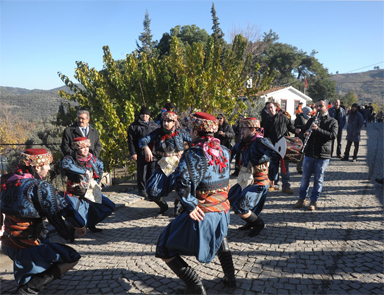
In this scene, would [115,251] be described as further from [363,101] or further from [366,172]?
[363,101]

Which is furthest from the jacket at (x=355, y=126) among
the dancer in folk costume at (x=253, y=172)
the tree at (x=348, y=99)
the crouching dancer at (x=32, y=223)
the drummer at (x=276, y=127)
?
the tree at (x=348, y=99)

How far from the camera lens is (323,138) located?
221 inches

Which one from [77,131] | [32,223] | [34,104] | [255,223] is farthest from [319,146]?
[34,104]

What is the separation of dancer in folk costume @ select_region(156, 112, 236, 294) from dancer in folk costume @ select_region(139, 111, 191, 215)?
2047 mm

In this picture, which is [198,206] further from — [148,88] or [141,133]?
[148,88]

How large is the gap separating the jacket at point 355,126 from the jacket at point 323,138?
5.77m

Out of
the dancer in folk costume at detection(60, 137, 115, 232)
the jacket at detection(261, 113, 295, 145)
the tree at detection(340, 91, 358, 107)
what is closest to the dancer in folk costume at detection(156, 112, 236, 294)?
the dancer in folk costume at detection(60, 137, 115, 232)

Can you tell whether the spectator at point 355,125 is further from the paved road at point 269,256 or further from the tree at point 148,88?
the paved road at point 269,256

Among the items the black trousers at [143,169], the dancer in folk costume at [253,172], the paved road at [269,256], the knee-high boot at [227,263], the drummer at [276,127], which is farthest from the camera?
the drummer at [276,127]

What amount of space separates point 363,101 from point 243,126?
145126 millimetres

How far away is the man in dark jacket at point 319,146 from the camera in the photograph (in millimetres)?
5609

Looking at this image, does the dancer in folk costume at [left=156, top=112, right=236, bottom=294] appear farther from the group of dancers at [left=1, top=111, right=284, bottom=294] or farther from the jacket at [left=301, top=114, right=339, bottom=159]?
the jacket at [left=301, top=114, right=339, bottom=159]

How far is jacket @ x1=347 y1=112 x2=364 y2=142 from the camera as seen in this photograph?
414 inches

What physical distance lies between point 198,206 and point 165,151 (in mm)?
2363
